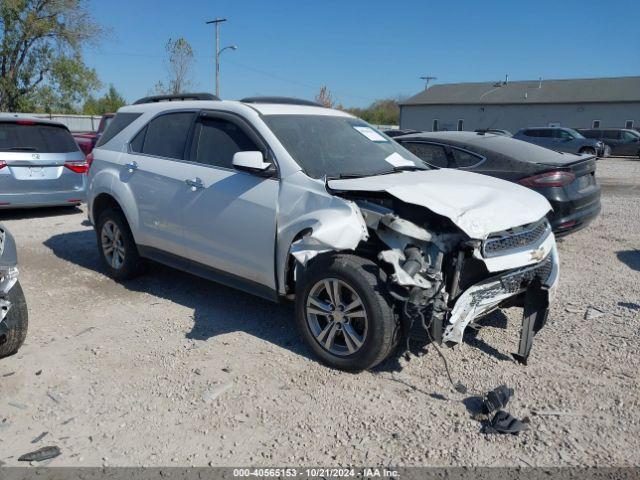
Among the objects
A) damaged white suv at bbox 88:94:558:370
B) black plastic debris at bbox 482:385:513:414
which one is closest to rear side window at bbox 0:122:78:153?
damaged white suv at bbox 88:94:558:370

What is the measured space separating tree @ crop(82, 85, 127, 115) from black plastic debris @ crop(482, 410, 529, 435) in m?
65.8

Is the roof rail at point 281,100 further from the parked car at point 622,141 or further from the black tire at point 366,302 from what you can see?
the parked car at point 622,141

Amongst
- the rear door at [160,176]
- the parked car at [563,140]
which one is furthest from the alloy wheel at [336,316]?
the parked car at [563,140]

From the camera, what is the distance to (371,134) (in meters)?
4.98

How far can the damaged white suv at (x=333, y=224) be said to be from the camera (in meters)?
3.44

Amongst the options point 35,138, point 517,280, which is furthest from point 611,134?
point 517,280

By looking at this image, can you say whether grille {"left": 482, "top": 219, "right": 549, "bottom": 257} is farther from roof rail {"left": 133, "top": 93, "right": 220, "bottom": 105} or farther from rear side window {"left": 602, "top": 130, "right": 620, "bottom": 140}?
rear side window {"left": 602, "top": 130, "right": 620, "bottom": 140}

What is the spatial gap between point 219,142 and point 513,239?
8.45 feet

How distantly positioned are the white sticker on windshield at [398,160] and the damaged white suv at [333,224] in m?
0.02

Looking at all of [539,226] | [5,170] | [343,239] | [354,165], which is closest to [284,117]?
[354,165]

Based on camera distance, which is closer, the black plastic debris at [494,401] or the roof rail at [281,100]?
the black plastic debris at [494,401]

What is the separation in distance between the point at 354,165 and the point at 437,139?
9.41ft

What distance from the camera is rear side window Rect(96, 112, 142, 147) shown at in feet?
18.5

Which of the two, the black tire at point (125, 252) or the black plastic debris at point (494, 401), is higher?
the black tire at point (125, 252)
